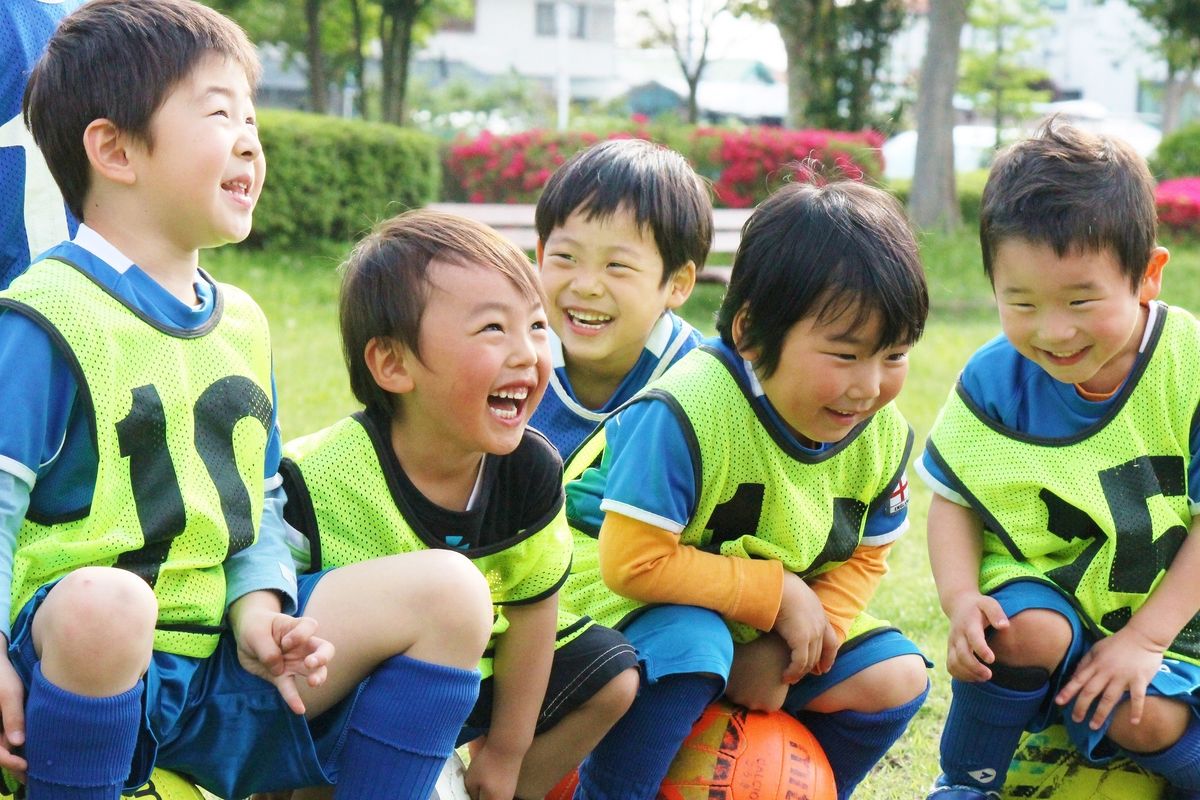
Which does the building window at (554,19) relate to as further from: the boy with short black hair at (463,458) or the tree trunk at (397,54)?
the boy with short black hair at (463,458)

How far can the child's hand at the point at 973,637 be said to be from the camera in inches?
110

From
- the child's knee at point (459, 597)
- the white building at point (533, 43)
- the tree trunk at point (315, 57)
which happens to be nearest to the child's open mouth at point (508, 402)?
the child's knee at point (459, 597)

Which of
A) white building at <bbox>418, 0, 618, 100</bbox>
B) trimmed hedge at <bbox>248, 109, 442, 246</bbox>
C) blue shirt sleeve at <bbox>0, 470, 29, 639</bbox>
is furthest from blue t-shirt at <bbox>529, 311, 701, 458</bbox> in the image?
white building at <bbox>418, 0, 618, 100</bbox>

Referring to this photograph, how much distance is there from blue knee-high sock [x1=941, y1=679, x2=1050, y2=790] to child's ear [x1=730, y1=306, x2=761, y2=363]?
778mm

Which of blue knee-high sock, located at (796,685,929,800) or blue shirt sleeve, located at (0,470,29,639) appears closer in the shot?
blue shirt sleeve, located at (0,470,29,639)

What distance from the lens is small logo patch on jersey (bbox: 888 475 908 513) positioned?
299 cm

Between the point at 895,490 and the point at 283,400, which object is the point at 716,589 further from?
the point at 283,400

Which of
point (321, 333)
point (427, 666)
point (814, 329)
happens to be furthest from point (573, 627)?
point (321, 333)

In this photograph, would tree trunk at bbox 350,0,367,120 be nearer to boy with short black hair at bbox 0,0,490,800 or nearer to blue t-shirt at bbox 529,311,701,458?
blue t-shirt at bbox 529,311,701,458

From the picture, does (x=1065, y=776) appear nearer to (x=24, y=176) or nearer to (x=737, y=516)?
(x=737, y=516)

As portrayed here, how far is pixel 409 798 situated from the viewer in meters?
2.29

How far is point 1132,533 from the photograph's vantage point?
9.51 ft

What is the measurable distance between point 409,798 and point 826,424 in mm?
1040

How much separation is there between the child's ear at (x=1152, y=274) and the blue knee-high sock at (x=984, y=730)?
2.64 feet
